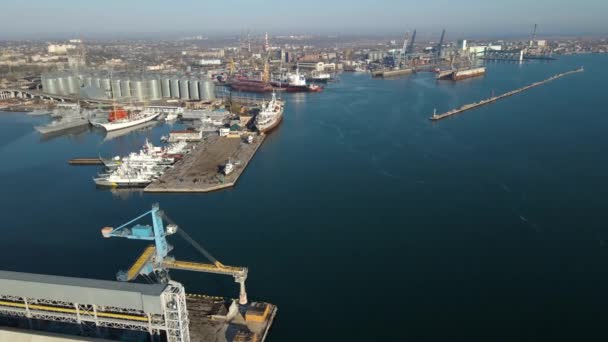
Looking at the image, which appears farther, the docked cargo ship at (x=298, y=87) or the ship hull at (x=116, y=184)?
the docked cargo ship at (x=298, y=87)

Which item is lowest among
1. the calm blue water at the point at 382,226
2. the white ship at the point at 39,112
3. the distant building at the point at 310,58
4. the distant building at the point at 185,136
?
the calm blue water at the point at 382,226

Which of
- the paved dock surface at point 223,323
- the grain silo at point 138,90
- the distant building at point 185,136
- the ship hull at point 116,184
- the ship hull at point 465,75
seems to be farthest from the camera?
the ship hull at point 465,75

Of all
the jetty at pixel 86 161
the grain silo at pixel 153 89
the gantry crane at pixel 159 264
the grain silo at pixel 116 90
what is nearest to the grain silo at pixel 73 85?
the grain silo at pixel 116 90

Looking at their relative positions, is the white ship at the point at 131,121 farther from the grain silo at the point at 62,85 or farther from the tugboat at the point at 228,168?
the tugboat at the point at 228,168

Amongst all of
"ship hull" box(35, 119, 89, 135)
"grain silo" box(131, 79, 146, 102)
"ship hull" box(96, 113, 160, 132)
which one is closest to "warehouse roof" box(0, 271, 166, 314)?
"ship hull" box(96, 113, 160, 132)

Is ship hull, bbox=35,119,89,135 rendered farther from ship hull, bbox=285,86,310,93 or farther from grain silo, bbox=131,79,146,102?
ship hull, bbox=285,86,310,93

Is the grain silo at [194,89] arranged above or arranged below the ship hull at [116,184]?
above

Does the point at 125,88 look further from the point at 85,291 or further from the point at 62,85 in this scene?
the point at 85,291
